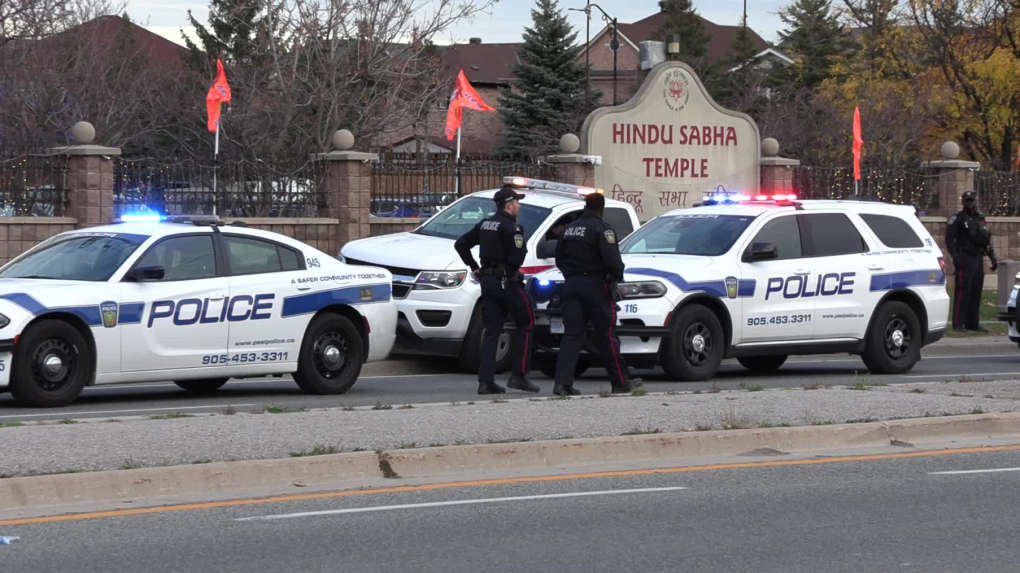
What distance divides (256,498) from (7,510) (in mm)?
1279

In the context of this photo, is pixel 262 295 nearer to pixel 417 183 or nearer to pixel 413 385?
pixel 413 385

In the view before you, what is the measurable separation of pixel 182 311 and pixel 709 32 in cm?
9205

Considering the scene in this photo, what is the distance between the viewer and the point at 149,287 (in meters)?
11.8

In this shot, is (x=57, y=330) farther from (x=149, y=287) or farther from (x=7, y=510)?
(x=7, y=510)

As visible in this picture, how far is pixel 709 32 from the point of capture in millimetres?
100875

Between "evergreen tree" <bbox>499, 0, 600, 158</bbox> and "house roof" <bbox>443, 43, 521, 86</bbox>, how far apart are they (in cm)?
2524

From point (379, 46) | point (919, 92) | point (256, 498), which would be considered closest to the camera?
point (256, 498)

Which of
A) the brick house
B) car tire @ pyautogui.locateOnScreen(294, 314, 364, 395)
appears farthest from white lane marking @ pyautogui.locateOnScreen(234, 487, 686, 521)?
the brick house

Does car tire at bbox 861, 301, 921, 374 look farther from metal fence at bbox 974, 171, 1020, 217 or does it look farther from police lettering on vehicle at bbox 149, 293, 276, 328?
metal fence at bbox 974, 171, 1020, 217

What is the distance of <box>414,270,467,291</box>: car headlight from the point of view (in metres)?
14.9

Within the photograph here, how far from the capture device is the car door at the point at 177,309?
11.7m

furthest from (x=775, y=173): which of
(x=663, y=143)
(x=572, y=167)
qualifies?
(x=572, y=167)

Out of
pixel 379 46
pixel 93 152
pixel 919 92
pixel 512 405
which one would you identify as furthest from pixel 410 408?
pixel 919 92

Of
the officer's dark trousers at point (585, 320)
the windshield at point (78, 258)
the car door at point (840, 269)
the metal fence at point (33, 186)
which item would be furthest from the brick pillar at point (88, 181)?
the car door at point (840, 269)
